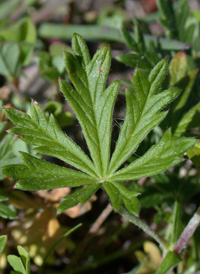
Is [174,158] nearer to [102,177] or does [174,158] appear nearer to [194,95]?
[102,177]

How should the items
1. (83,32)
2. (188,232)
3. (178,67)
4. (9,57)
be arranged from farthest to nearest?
1. (83,32)
2. (9,57)
3. (178,67)
4. (188,232)

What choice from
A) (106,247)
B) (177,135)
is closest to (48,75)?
(177,135)

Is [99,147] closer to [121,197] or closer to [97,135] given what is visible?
[97,135]

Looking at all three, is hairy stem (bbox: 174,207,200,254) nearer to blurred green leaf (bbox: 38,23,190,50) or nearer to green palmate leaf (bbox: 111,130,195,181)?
green palmate leaf (bbox: 111,130,195,181)

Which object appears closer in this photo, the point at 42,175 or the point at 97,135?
the point at 42,175

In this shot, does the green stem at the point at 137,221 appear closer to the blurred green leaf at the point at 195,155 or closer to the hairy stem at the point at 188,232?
the hairy stem at the point at 188,232

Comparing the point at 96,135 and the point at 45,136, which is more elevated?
the point at 45,136

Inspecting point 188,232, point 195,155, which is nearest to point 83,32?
point 195,155
